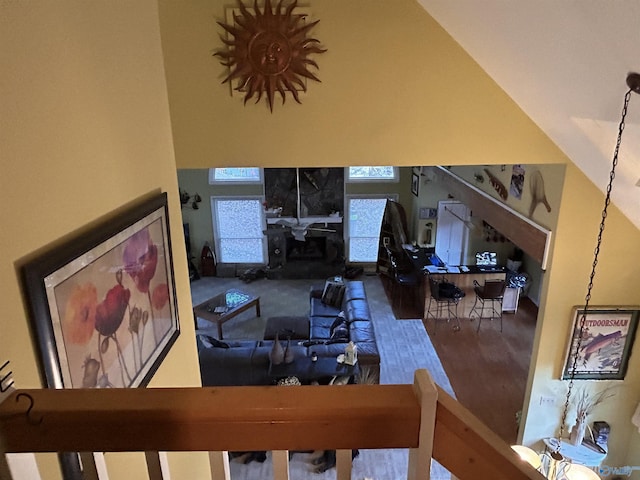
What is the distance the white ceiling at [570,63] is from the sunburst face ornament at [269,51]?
0.87 meters

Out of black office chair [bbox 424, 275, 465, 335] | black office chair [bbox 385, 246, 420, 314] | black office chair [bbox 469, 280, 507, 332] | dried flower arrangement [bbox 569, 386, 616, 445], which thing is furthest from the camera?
black office chair [bbox 385, 246, 420, 314]

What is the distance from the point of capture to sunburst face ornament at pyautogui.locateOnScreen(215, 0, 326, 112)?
10.4 feet

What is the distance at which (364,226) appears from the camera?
1059 centimetres

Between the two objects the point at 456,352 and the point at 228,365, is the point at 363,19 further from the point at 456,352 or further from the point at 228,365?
the point at 456,352

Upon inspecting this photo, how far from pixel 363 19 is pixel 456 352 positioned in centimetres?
562

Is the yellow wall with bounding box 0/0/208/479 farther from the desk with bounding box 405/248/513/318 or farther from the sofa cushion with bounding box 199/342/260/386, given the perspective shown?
the desk with bounding box 405/248/513/318

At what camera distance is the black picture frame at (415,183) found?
9.84 meters

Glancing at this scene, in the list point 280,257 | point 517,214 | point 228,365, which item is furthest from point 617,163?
point 280,257

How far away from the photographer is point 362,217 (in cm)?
1053

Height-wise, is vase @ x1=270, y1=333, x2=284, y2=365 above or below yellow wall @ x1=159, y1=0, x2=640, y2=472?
below

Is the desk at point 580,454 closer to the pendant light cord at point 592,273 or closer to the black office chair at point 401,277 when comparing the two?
the pendant light cord at point 592,273

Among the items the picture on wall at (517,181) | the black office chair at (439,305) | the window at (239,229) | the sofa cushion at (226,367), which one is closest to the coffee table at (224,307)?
the sofa cushion at (226,367)

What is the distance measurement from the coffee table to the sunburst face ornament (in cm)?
512

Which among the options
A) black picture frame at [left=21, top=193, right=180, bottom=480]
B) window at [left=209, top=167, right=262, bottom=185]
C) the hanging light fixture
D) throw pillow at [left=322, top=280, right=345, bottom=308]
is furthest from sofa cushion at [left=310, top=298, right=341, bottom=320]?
black picture frame at [left=21, top=193, right=180, bottom=480]
